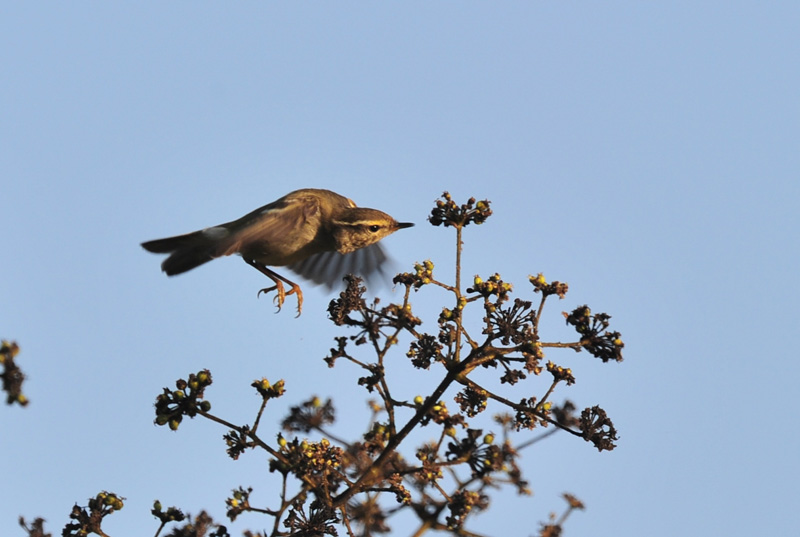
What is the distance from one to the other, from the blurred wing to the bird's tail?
6.90ft

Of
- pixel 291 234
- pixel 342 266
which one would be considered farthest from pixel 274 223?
pixel 342 266

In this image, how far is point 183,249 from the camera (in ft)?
34.0

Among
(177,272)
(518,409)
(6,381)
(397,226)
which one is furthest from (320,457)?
(397,226)

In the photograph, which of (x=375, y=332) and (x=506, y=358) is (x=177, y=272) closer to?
(x=375, y=332)

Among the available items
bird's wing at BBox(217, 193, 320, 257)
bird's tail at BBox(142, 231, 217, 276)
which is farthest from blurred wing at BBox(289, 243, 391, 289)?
bird's tail at BBox(142, 231, 217, 276)

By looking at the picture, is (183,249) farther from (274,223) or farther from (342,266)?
(342,266)

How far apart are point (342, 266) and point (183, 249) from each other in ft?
9.83

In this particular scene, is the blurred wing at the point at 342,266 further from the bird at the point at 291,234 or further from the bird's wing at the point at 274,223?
the bird's wing at the point at 274,223

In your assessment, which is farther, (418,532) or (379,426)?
(379,426)

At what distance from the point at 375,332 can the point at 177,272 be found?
3.93 metres

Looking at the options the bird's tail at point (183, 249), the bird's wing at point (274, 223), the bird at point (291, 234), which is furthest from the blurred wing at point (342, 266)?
the bird's tail at point (183, 249)

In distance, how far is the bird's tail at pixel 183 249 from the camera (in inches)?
396

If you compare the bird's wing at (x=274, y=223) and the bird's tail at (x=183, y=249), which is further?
the bird's tail at (x=183, y=249)

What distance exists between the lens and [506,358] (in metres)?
6.73
